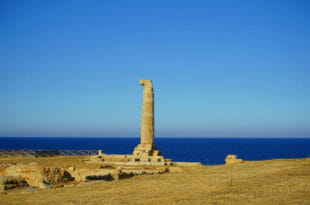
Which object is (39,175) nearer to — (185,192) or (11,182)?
(11,182)

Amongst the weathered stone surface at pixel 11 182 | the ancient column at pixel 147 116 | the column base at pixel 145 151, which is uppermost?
the ancient column at pixel 147 116

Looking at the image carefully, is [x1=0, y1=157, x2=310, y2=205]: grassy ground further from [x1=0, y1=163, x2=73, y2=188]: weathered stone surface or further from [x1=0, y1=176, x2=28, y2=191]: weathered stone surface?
[x1=0, y1=163, x2=73, y2=188]: weathered stone surface

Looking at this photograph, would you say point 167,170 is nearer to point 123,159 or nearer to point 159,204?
point 123,159

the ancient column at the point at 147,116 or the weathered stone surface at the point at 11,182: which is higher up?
the ancient column at the point at 147,116

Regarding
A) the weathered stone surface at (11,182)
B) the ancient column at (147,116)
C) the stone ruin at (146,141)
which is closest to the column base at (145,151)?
the stone ruin at (146,141)

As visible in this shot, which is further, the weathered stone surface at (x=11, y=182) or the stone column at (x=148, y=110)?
the stone column at (x=148, y=110)

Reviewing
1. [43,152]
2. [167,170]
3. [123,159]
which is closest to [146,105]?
[123,159]

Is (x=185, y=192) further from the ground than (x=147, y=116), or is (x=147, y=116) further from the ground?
(x=147, y=116)

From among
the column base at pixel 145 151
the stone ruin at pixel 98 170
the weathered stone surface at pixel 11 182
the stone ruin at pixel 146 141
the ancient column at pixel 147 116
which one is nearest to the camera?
the weathered stone surface at pixel 11 182

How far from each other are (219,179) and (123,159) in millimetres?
13443

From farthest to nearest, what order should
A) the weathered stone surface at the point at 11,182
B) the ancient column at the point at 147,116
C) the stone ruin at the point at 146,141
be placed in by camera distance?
the ancient column at the point at 147,116 → the stone ruin at the point at 146,141 → the weathered stone surface at the point at 11,182

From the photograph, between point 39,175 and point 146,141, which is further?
point 146,141

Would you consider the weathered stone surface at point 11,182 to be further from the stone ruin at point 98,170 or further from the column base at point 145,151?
the column base at point 145,151

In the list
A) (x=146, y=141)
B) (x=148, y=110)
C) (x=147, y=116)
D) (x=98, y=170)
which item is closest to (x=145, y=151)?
(x=146, y=141)
